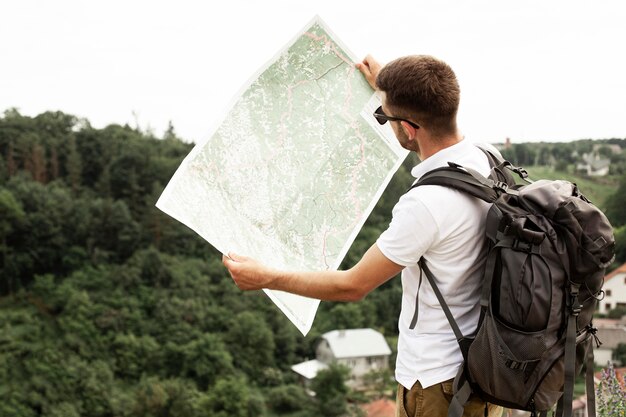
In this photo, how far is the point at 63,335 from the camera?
3053 centimetres

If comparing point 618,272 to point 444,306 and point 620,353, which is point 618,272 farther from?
point 444,306

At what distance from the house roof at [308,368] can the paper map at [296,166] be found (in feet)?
93.9

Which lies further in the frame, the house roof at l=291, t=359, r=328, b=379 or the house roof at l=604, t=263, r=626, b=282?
the house roof at l=291, t=359, r=328, b=379

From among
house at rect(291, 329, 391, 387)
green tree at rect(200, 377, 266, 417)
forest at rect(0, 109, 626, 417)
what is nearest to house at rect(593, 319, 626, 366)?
forest at rect(0, 109, 626, 417)

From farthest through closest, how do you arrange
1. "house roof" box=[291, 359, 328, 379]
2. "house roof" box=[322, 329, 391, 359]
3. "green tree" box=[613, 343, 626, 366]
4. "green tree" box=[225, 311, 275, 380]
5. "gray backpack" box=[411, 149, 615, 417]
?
"house roof" box=[322, 329, 391, 359] < "house roof" box=[291, 359, 328, 379] < "green tree" box=[225, 311, 275, 380] < "green tree" box=[613, 343, 626, 366] < "gray backpack" box=[411, 149, 615, 417]

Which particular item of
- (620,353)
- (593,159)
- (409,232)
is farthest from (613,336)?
(409,232)

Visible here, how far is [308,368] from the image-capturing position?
102ft

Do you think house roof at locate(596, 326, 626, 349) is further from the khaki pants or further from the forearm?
the forearm

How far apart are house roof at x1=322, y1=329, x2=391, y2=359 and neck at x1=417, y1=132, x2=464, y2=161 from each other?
100ft

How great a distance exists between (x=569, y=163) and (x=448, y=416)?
41.8 meters

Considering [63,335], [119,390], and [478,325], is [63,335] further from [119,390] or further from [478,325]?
[478,325]

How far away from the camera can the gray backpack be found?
160cm

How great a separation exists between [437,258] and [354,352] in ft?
102

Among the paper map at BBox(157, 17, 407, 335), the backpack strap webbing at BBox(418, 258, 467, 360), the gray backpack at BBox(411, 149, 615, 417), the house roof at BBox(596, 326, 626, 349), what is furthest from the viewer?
the house roof at BBox(596, 326, 626, 349)
